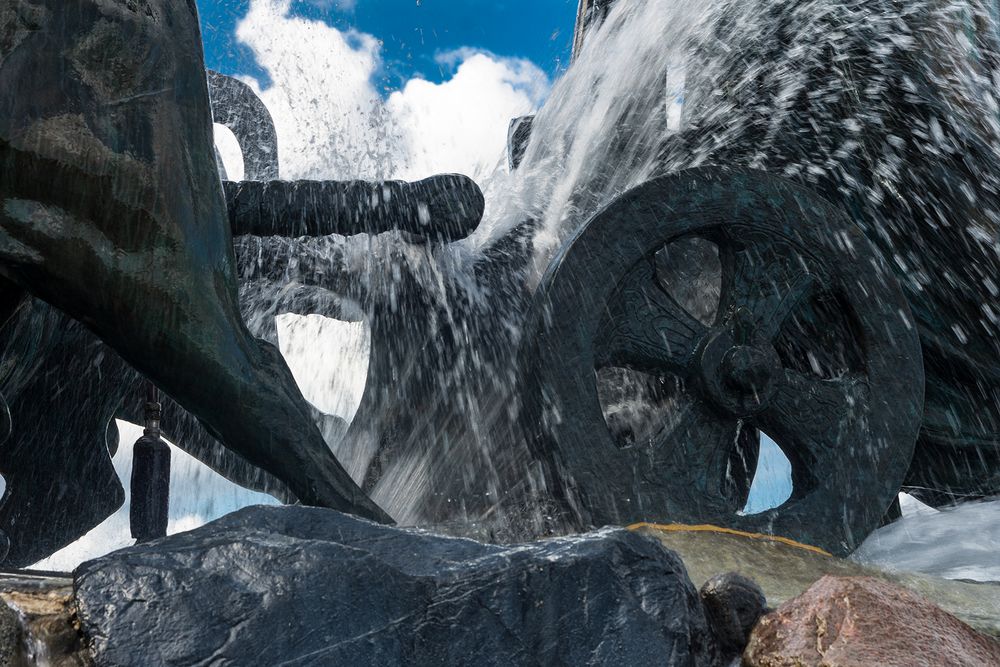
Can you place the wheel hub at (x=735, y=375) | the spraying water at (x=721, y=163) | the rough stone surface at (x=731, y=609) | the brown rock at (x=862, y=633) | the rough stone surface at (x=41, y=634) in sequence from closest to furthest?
the rough stone surface at (x=41, y=634) < the brown rock at (x=862, y=633) < the rough stone surface at (x=731, y=609) < the wheel hub at (x=735, y=375) < the spraying water at (x=721, y=163)

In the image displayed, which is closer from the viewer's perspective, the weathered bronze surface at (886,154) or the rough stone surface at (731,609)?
the rough stone surface at (731,609)

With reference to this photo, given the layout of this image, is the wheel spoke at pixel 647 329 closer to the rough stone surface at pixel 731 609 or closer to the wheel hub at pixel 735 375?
the wheel hub at pixel 735 375

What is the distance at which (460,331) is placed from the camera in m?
3.72

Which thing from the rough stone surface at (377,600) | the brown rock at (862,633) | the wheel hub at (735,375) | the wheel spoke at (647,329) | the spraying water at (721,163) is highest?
the spraying water at (721,163)

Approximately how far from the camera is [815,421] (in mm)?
3330

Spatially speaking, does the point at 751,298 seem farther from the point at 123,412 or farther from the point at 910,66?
the point at 123,412

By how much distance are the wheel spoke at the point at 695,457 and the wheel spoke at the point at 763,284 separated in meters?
0.33

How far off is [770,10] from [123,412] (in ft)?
9.33

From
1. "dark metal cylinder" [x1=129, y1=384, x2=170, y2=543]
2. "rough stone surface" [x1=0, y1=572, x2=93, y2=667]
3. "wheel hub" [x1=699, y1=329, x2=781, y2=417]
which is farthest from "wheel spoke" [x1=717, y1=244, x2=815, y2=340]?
"rough stone surface" [x1=0, y1=572, x2=93, y2=667]

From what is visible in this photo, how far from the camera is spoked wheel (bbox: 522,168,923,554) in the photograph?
300 cm

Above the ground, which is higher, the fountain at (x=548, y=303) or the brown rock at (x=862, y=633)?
the fountain at (x=548, y=303)

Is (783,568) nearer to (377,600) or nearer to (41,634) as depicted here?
(377,600)

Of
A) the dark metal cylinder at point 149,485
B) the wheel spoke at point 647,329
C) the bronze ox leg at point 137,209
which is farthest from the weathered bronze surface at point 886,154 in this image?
the bronze ox leg at point 137,209

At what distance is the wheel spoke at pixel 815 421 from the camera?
3311 millimetres
